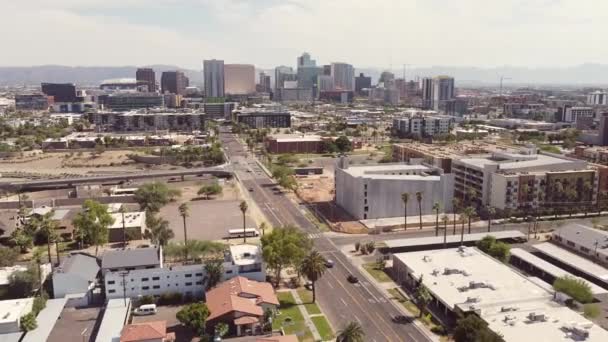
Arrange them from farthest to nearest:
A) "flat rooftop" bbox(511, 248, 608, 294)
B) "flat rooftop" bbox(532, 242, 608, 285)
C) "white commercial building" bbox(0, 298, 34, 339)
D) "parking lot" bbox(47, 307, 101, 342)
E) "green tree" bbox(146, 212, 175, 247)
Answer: "green tree" bbox(146, 212, 175, 247)
"flat rooftop" bbox(532, 242, 608, 285)
"flat rooftop" bbox(511, 248, 608, 294)
"parking lot" bbox(47, 307, 101, 342)
"white commercial building" bbox(0, 298, 34, 339)

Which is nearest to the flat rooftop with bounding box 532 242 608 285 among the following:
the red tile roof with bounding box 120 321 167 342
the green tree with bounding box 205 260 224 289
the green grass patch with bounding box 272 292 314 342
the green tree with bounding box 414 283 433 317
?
the green tree with bounding box 414 283 433 317

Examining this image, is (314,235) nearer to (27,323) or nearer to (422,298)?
(422,298)

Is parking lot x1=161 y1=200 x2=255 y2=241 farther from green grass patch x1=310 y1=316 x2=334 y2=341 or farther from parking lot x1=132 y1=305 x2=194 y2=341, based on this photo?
green grass patch x1=310 y1=316 x2=334 y2=341

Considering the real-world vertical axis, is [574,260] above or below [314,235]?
above

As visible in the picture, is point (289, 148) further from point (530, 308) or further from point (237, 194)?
point (530, 308)

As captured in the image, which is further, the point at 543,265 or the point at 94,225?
the point at 94,225

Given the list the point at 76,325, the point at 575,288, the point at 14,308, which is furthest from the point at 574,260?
the point at 14,308
